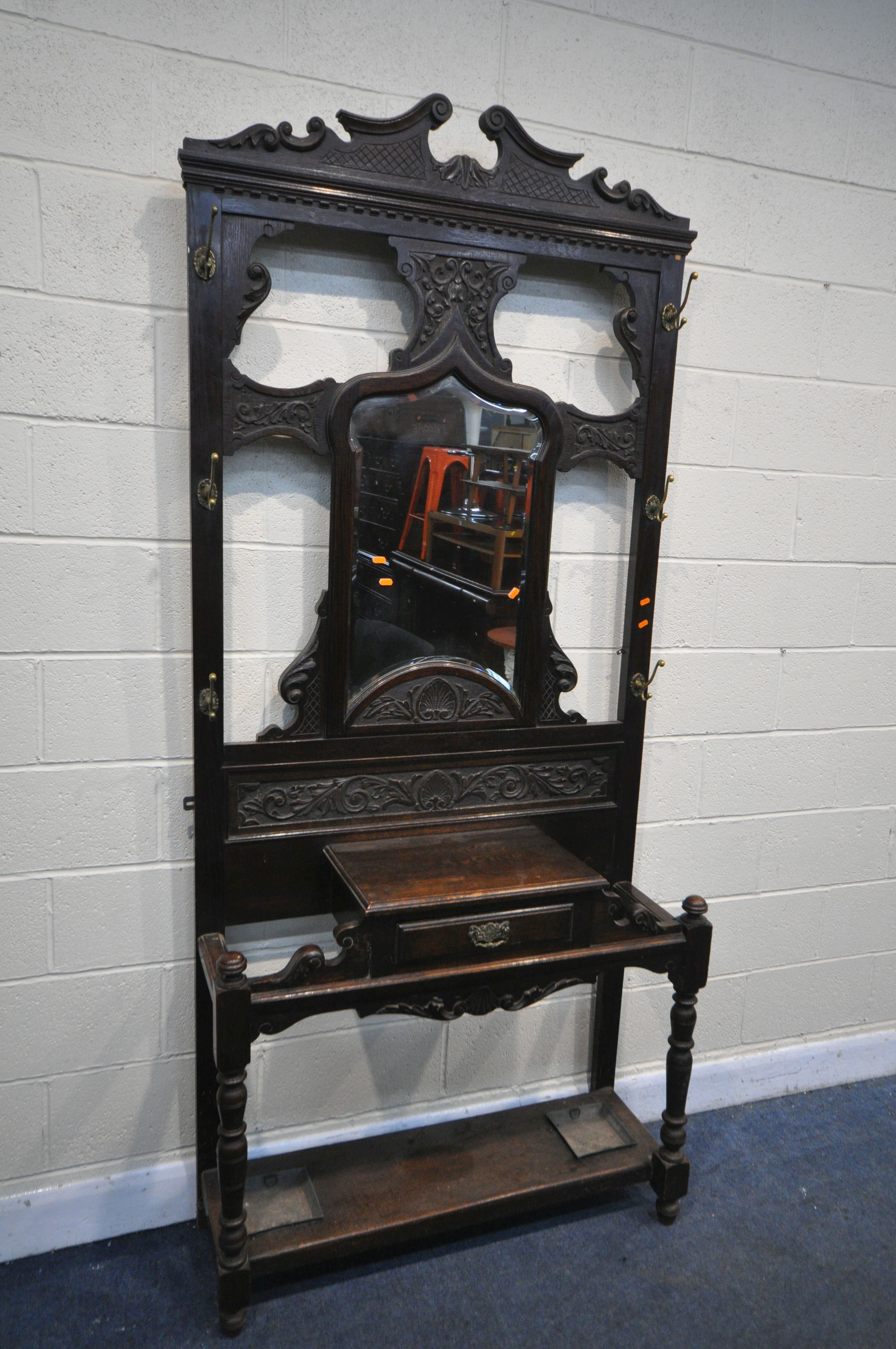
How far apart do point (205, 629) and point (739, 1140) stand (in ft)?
5.61

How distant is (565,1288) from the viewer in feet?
6.01

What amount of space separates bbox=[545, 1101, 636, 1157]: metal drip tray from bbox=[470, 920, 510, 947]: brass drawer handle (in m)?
0.62

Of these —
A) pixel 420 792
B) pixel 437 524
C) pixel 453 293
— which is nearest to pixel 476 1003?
pixel 420 792

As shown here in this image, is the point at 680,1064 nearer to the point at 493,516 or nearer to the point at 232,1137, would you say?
the point at 232,1137

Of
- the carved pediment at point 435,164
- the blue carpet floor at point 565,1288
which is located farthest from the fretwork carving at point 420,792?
the carved pediment at point 435,164

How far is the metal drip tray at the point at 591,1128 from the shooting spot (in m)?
2.03

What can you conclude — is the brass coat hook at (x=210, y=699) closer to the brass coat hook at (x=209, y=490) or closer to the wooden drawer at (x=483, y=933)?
the brass coat hook at (x=209, y=490)

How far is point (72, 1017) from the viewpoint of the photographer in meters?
1.86

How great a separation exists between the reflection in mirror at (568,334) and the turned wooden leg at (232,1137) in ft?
4.07

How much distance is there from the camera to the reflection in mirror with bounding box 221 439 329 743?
1784 mm

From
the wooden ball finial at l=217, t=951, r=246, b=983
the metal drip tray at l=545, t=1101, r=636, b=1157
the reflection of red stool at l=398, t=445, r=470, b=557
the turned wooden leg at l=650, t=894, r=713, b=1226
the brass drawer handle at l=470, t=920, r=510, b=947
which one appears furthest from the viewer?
the metal drip tray at l=545, t=1101, r=636, b=1157

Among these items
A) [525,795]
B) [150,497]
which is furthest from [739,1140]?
[150,497]

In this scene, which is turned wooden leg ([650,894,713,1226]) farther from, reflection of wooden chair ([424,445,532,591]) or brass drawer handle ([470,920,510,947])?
reflection of wooden chair ([424,445,532,591])

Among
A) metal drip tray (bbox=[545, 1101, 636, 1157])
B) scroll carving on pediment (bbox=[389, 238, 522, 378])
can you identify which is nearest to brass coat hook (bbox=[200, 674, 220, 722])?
scroll carving on pediment (bbox=[389, 238, 522, 378])
